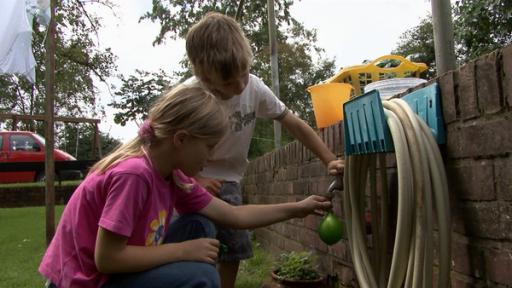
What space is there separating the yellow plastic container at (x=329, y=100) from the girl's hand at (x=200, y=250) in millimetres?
1152

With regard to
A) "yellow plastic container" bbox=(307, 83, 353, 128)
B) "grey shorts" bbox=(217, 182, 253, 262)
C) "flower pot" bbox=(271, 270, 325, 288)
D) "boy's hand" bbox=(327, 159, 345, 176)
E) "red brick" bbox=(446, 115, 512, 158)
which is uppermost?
"yellow plastic container" bbox=(307, 83, 353, 128)

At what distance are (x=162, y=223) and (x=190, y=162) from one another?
0.24m

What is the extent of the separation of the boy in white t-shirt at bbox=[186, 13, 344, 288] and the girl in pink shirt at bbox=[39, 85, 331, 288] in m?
0.39

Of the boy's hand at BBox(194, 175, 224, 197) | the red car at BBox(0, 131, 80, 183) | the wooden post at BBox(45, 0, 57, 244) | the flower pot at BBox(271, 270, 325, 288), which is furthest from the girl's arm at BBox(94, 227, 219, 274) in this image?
the red car at BBox(0, 131, 80, 183)

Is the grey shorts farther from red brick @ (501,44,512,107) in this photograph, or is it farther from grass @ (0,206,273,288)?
red brick @ (501,44,512,107)

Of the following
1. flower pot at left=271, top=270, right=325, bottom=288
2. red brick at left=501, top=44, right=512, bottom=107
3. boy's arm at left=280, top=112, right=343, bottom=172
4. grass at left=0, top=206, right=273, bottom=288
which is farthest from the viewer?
grass at left=0, top=206, right=273, bottom=288

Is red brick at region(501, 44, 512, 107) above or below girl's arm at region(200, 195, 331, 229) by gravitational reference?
above

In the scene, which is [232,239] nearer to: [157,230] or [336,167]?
[336,167]

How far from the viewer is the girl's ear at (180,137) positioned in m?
1.67

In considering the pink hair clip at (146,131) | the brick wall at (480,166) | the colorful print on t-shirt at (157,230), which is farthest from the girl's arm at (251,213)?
the brick wall at (480,166)

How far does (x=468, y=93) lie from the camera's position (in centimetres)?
141

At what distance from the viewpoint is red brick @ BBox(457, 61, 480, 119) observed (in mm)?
1385

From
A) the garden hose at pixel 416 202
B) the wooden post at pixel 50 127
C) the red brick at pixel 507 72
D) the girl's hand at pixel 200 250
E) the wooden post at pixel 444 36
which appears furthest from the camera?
the wooden post at pixel 50 127

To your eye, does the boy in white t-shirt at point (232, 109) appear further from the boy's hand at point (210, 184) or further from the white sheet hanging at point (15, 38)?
the white sheet hanging at point (15, 38)
